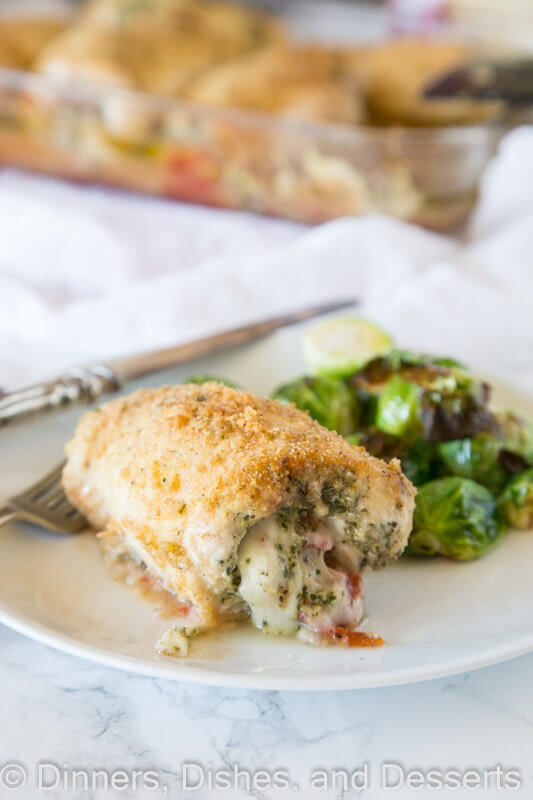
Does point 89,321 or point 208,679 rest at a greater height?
point 208,679

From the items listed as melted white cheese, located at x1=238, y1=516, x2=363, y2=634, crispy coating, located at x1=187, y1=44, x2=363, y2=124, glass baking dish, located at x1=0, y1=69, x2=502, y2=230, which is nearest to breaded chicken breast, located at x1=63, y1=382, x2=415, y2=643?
melted white cheese, located at x1=238, y1=516, x2=363, y2=634

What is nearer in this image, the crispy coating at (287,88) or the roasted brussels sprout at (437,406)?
the roasted brussels sprout at (437,406)

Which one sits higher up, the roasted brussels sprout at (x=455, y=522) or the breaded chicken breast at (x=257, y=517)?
the breaded chicken breast at (x=257, y=517)

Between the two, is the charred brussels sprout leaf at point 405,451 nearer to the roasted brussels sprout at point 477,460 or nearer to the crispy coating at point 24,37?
the roasted brussels sprout at point 477,460

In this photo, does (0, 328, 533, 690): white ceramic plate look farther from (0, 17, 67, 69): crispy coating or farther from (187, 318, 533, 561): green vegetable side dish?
(0, 17, 67, 69): crispy coating

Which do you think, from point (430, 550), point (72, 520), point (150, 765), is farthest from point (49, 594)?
point (430, 550)

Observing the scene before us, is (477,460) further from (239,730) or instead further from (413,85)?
(413,85)

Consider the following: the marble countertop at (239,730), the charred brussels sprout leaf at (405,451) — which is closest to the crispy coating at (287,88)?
the charred brussels sprout leaf at (405,451)

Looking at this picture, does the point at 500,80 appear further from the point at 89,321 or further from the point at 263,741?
the point at 263,741
